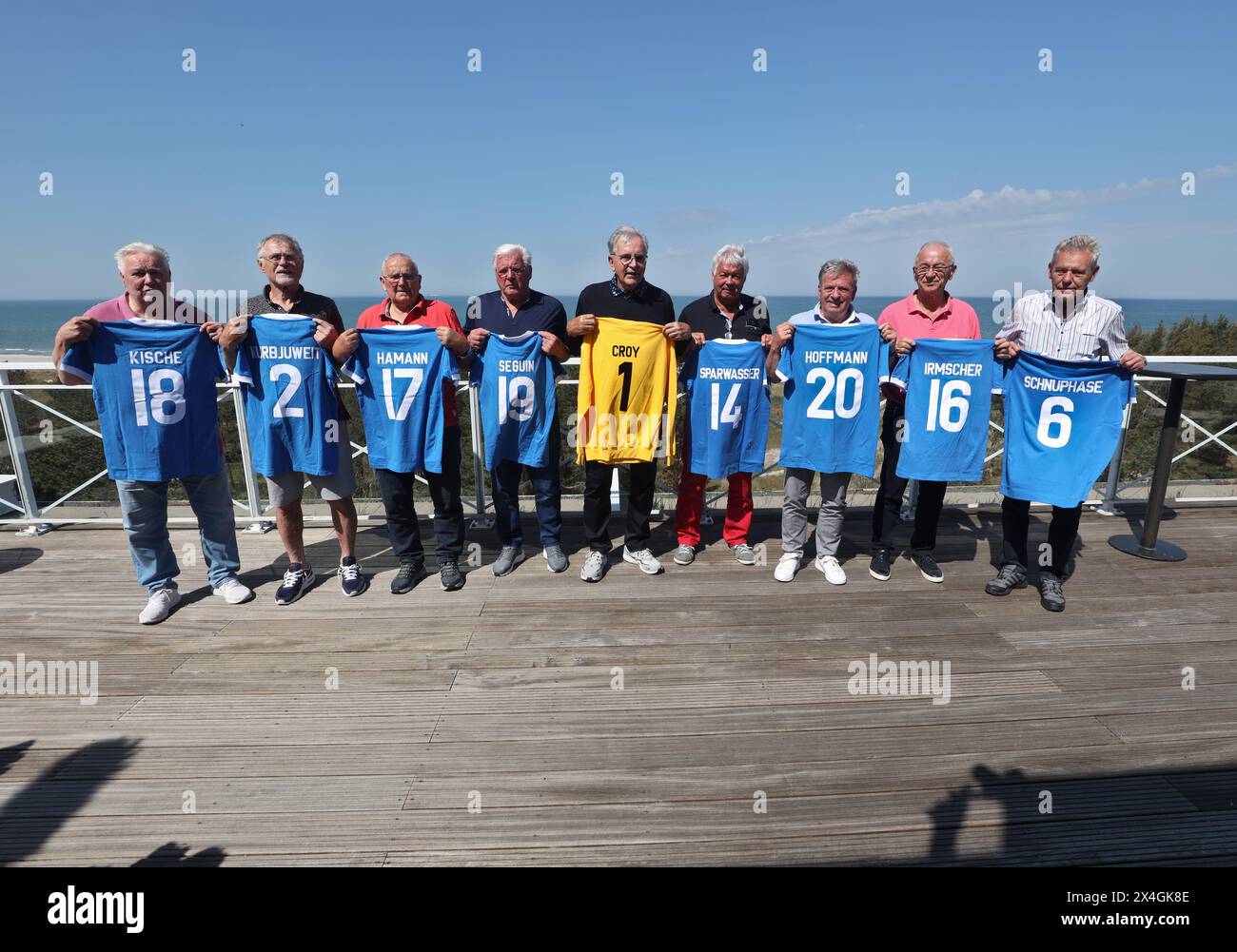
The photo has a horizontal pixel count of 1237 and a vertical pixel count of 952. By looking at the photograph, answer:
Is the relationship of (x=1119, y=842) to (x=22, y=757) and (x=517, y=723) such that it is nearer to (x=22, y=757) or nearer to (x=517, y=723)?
(x=517, y=723)

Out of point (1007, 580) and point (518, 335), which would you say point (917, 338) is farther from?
point (518, 335)

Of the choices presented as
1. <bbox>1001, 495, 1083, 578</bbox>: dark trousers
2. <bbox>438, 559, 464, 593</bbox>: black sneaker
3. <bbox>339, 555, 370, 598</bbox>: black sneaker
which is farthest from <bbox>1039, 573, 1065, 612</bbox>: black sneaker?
<bbox>339, 555, 370, 598</bbox>: black sneaker

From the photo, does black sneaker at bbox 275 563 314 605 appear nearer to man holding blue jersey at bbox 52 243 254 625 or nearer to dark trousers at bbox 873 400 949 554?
man holding blue jersey at bbox 52 243 254 625

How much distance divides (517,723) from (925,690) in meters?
2.24

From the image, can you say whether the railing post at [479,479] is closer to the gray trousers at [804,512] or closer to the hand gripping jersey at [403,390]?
the hand gripping jersey at [403,390]

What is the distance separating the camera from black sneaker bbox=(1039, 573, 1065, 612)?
4461mm

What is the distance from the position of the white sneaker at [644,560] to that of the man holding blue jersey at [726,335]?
0.28 metres

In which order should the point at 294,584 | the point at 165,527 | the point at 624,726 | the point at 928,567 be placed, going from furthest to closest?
the point at 928,567
the point at 294,584
the point at 165,527
the point at 624,726

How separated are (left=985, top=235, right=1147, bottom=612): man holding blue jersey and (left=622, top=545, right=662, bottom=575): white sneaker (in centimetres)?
249

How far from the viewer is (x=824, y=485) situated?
5.00m

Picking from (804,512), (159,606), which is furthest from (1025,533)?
(159,606)

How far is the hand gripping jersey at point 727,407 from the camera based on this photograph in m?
4.86

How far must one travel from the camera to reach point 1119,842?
2.45m

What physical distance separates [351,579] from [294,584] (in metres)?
0.40
